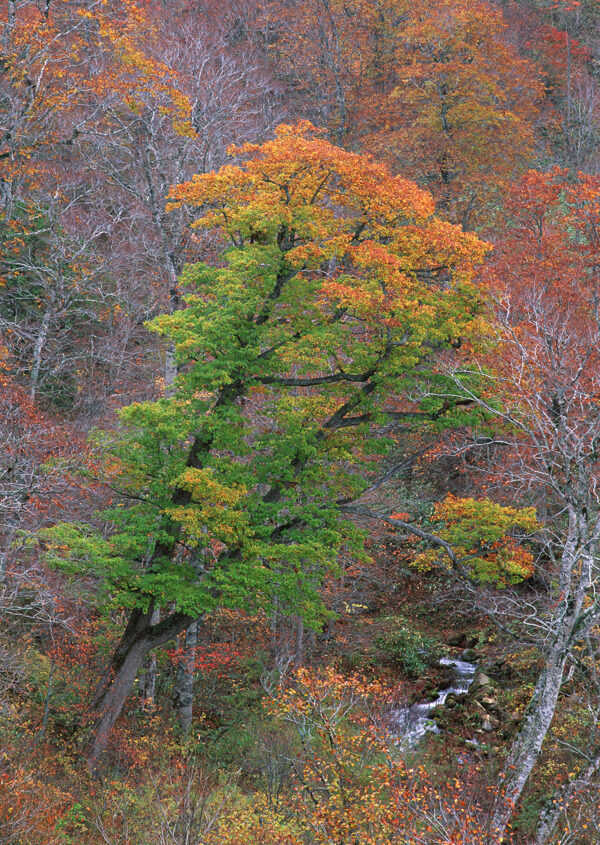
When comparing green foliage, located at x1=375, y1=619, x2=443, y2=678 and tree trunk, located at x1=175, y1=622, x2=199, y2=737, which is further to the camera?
green foliage, located at x1=375, y1=619, x2=443, y2=678

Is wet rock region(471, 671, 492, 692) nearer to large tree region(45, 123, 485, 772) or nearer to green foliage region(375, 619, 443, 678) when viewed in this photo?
green foliage region(375, 619, 443, 678)

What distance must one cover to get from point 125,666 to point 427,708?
7.71m

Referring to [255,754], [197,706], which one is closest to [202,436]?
[255,754]

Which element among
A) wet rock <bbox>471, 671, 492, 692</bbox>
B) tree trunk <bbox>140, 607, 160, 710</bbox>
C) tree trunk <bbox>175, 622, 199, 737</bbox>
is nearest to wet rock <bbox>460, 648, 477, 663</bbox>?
wet rock <bbox>471, 671, 492, 692</bbox>

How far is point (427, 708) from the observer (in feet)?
55.9

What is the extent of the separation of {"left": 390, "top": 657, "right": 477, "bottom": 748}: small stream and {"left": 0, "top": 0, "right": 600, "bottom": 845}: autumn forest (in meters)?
0.08

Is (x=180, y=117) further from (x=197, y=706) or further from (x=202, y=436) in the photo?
(x=197, y=706)

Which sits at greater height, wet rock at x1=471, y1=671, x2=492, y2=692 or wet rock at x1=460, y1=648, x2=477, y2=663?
wet rock at x1=471, y1=671, x2=492, y2=692

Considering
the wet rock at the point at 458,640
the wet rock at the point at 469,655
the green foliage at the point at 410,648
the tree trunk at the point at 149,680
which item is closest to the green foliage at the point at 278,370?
the tree trunk at the point at 149,680

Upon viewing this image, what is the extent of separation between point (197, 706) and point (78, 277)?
472 inches

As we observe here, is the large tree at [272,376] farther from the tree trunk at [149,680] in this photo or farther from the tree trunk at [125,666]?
the tree trunk at [149,680]

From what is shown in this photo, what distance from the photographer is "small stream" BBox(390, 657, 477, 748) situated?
50.8ft

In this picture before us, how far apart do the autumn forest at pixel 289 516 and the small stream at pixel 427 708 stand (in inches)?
3.3

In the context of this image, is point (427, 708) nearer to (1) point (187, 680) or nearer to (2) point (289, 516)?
(1) point (187, 680)
